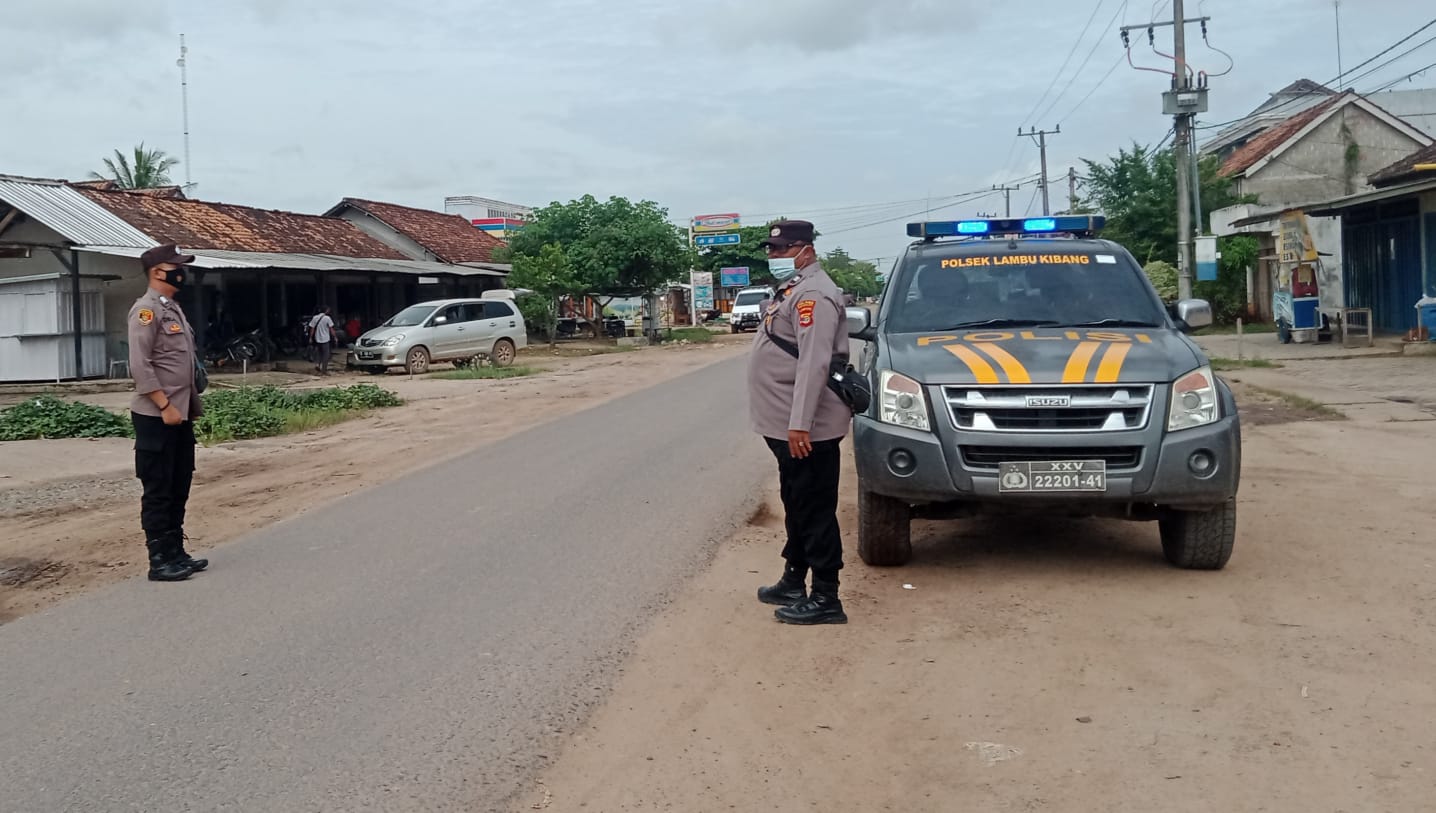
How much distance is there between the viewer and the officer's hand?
544 cm

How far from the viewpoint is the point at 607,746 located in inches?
169

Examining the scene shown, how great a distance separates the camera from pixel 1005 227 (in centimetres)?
840

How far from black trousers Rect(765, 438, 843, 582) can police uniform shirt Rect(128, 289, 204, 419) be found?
3487 millimetres

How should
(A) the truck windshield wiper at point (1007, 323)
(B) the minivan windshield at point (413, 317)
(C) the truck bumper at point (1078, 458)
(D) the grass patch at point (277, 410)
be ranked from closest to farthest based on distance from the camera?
(C) the truck bumper at point (1078, 458) < (A) the truck windshield wiper at point (1007, 323) < (D) the grass patch at point (277, 410) < (B) the minivan windshield at point (413, 317)

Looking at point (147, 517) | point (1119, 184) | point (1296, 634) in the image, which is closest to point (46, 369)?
point (147, 517)

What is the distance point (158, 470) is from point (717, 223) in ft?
237

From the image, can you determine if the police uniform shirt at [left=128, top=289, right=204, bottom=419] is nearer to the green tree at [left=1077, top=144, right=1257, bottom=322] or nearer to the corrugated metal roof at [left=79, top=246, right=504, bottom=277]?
the corrugated metal roof at [left=79, top=246, right=504, bottom=277]

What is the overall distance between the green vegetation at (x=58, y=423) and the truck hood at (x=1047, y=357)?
36.9 ft

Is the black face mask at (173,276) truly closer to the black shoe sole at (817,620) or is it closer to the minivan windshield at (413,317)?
the black shoe sole at (817,620)

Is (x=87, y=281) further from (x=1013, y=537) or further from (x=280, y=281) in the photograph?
(x=1013, y=537)

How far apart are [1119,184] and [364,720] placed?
121ft

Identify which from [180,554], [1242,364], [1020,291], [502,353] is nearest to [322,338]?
[502,353]

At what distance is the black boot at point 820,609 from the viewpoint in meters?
5.70

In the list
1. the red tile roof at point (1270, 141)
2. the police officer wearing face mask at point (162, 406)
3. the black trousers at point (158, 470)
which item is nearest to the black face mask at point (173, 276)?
the police officer wearing face mask at point (162, 406)
